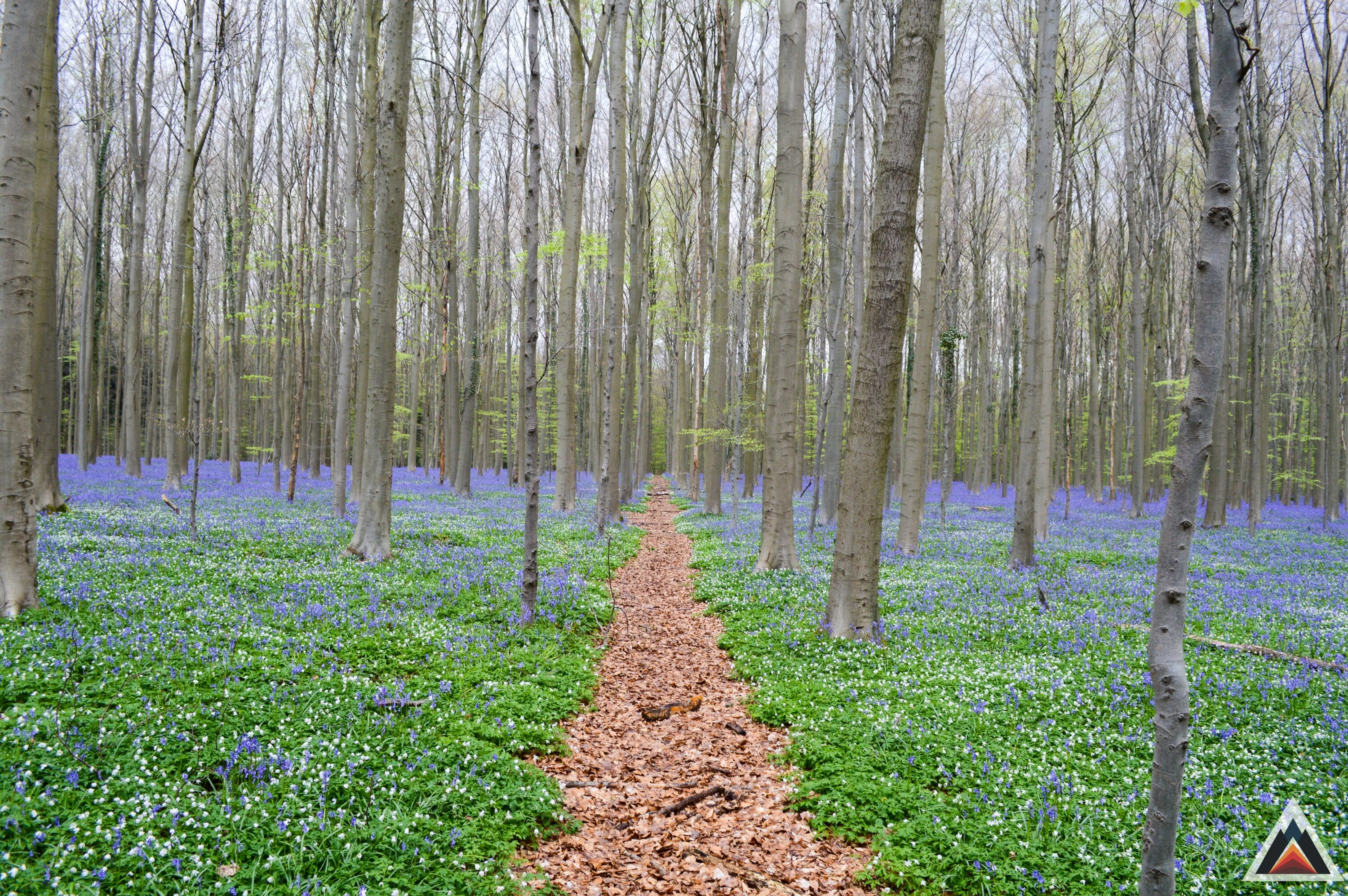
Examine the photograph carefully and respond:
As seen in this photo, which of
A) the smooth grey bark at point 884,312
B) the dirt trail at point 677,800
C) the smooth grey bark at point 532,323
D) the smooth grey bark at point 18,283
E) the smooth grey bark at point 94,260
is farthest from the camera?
the smooth grey bark at point 94,260

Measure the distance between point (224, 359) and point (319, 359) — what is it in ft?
101

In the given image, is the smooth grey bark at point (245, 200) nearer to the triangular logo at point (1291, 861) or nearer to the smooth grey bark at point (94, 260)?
the smooth grey bark at point (94, 260)

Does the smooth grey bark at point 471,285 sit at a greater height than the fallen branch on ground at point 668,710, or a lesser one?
greater

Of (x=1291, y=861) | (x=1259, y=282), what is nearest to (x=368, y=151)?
(x=1291, y=861)

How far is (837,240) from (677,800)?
1176cm

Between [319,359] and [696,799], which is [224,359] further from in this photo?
[696,799]

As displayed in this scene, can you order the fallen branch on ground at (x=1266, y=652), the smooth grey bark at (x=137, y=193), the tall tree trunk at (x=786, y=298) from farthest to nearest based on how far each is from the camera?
the smooth grey bark at (x=137, y=193)
the tall tree trunk at (x=786, y=298)
the fallen branch on ground at (x=1266, y=652)

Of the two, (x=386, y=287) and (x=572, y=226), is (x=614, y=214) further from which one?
(x=386, y=287)

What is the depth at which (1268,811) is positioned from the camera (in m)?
4.09

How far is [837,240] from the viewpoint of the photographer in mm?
13617

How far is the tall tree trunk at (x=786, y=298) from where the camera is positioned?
11625 millimetres

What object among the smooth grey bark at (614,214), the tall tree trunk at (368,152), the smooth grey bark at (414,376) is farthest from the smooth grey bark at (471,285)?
the smooth grey bark at (414,376)

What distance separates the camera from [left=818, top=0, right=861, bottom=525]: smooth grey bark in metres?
13.0

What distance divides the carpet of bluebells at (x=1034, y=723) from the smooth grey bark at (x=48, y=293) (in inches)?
388
